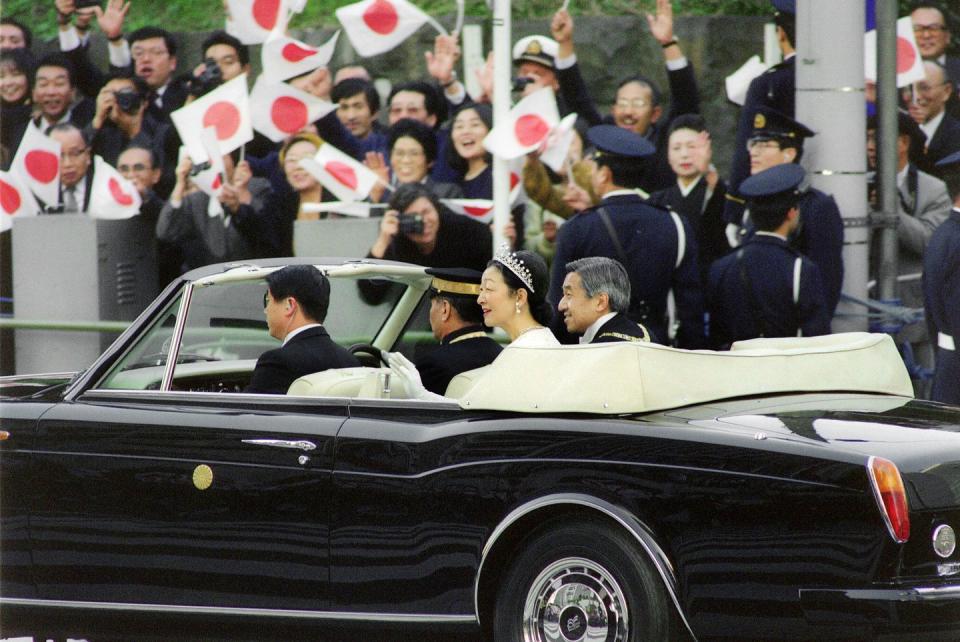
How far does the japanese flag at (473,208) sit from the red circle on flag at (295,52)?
1.63 metres

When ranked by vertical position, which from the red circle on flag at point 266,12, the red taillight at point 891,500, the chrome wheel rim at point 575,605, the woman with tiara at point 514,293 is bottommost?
the chrome wheel rim at point 575,605

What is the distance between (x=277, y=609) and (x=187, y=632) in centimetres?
39

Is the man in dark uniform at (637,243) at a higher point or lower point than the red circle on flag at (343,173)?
lower

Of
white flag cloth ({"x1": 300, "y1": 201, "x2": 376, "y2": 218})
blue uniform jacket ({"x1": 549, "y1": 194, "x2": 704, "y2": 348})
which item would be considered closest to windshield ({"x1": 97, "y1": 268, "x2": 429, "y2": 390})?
blue uniform jacket ({"x1": 549, "y1": 194, "x2": 704, "y2": 348})

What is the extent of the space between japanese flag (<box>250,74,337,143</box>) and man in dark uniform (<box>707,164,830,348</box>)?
4.06m

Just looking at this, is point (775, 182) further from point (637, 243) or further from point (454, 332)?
point (454, 332)

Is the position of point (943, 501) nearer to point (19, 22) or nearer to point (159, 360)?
point (159, 360)

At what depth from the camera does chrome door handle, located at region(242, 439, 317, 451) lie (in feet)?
17.5

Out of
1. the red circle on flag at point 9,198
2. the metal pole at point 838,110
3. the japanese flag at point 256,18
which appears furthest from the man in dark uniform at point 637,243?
the red circle on flag at point 9,198

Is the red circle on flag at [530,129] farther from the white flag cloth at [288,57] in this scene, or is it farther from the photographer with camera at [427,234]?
the white flag cloth at [288,57]

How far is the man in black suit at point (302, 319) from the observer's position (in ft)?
19.4

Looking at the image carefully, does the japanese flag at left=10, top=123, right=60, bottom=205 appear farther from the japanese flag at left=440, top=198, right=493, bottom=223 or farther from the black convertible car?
the black convertible car

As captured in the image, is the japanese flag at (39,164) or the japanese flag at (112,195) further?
the japanese flag at (39,164)

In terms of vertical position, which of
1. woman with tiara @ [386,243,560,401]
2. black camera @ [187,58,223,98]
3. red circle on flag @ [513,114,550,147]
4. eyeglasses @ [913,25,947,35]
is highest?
eyeglasses @ [913,25,947,35]
